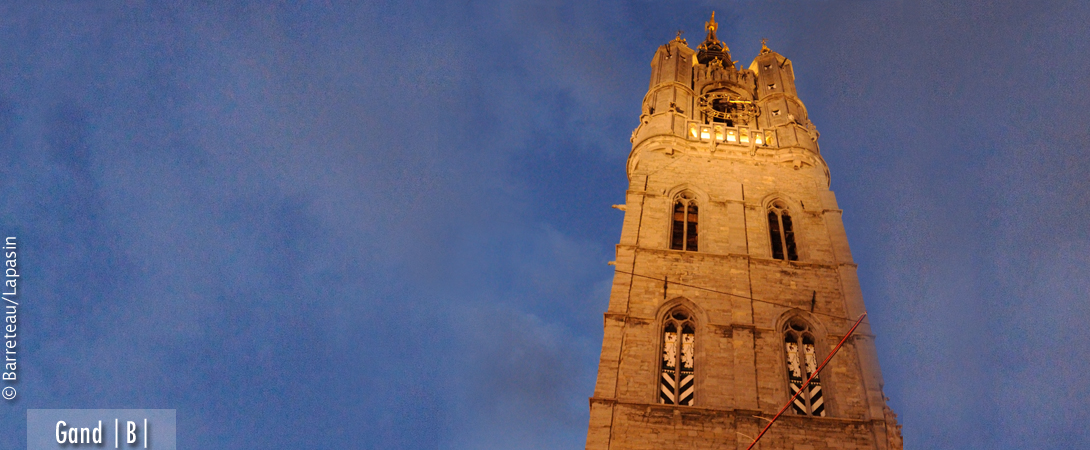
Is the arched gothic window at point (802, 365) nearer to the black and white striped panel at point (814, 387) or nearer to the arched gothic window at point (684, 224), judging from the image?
the black and white striped panel at point (814, 387)

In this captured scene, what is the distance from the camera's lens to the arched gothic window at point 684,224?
29819 millimetres

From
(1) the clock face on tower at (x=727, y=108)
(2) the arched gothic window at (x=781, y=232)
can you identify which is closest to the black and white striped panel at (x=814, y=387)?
(2) the arched gothic window at (x=781, y=232)

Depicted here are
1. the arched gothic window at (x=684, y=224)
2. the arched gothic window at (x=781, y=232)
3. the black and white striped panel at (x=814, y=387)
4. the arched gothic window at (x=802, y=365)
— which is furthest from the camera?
the arched gothic window at (x=684, y=224)

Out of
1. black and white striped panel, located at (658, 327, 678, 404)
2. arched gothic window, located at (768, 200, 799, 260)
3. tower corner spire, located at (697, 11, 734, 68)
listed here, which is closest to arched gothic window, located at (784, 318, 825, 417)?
black and white striped panel, located at (658, 327, 678, 404)

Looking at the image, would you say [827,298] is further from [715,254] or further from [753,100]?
[753,100]

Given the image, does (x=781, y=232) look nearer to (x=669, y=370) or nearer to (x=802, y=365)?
(x=802, y=365)

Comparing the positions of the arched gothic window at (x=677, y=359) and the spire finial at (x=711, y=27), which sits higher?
the spire finial at (x=711, y=27)

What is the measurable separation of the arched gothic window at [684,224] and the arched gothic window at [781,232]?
2.70 metres

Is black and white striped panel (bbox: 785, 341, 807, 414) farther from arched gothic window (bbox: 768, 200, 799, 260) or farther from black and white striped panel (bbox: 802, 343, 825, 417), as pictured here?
arched gothic window (bbox: 768, 200, 799, 260)

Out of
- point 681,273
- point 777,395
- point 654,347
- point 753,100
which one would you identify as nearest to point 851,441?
point 777,395

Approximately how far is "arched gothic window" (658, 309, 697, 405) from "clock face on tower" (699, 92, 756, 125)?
15030mm

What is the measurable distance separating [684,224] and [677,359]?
6846 mm

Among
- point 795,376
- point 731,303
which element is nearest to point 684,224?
point 731,303

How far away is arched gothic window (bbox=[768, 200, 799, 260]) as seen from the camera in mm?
29719
